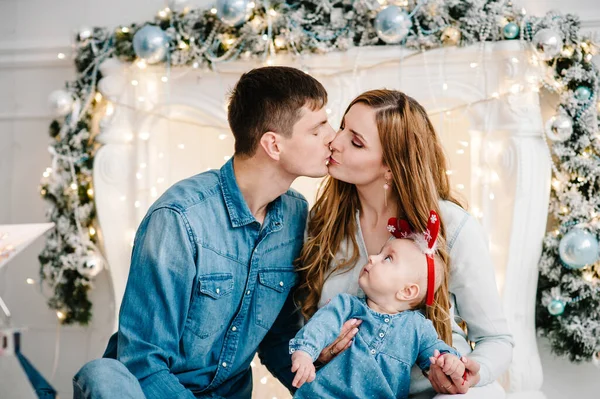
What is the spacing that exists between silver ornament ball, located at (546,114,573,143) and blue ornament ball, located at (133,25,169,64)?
154 cm

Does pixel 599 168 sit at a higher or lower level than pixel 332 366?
higher

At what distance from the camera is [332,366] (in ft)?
5.40

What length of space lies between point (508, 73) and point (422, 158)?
2.76 ft

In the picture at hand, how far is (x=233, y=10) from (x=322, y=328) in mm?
1385

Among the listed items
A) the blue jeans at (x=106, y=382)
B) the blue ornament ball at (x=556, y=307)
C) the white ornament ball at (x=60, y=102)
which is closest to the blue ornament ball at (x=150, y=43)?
Result: the white ornament ball at (x=60, y=102)

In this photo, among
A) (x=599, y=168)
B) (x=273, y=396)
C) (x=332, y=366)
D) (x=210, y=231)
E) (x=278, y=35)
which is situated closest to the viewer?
(x=332, y=366)

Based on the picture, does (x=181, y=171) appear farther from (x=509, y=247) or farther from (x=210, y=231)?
(x=509, y=247)

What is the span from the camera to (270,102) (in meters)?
1.85

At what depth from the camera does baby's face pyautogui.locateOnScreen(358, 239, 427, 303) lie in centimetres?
167

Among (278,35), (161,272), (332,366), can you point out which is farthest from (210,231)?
(278,35)

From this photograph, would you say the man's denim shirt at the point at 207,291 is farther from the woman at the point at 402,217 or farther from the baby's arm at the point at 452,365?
the baby's arm at the point at 452,365

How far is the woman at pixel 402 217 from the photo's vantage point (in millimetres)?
1823

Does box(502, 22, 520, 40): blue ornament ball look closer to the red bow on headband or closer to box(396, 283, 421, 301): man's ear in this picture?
the red bow on headband

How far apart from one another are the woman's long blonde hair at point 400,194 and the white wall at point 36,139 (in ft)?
4.60
